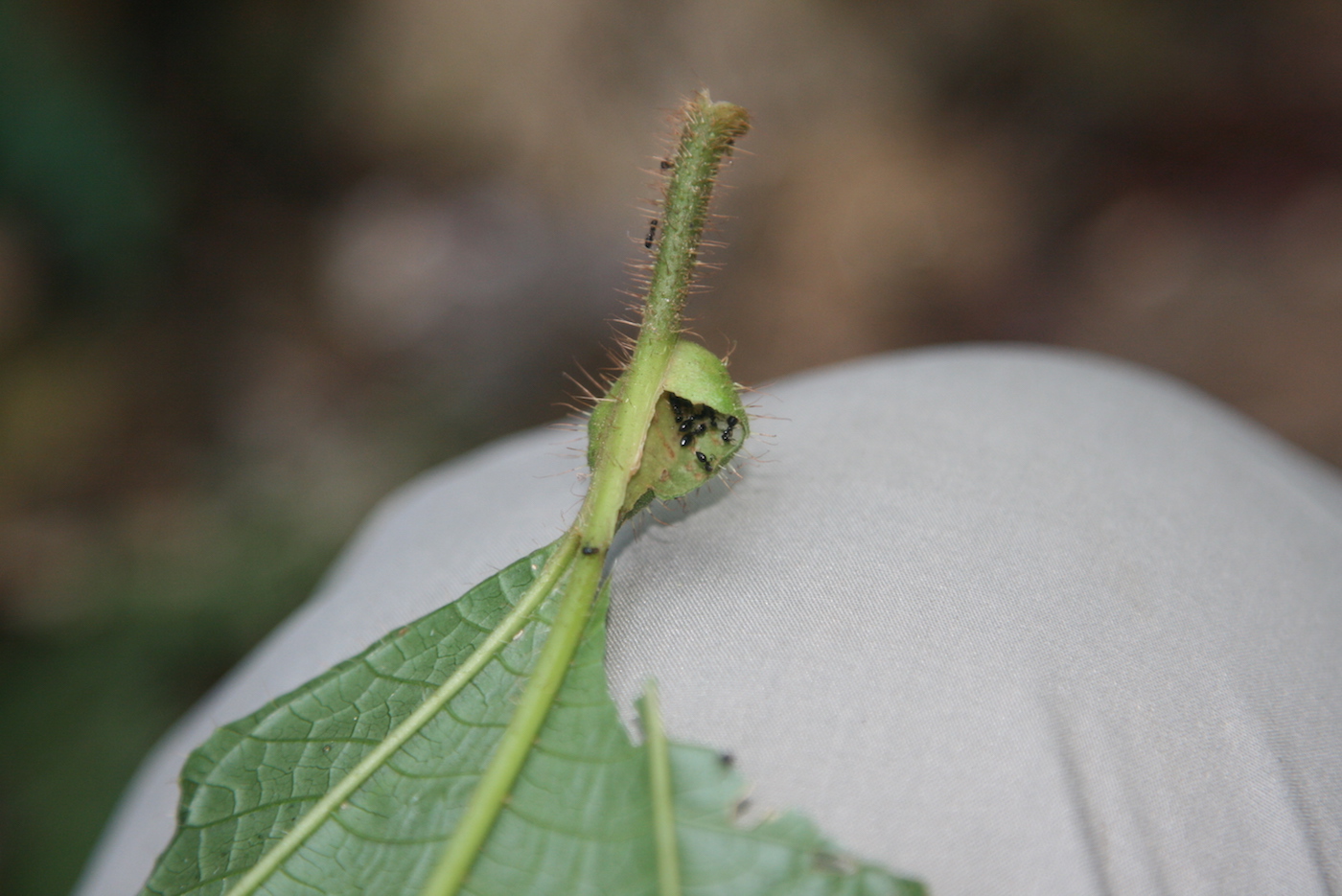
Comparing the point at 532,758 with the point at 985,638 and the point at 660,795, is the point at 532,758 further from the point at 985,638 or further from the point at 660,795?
the point at 985,638

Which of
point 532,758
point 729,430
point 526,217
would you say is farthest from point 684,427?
point 526,217

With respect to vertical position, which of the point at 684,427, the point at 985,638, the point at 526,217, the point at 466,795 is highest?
the point at 526,217

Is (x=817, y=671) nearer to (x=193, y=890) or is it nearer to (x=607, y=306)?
(x=193, y=890)

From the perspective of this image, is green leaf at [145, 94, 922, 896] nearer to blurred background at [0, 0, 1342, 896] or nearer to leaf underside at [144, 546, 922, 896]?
leaf underside at [144, 546, 922, 896]

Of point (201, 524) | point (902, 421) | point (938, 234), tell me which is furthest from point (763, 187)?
point (902, 421)

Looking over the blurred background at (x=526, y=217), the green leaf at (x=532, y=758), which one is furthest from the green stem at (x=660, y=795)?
the blurred background at (x=526, y=217)

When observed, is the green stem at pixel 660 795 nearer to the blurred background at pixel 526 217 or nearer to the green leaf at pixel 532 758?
the green leaf at pixel 532 758
